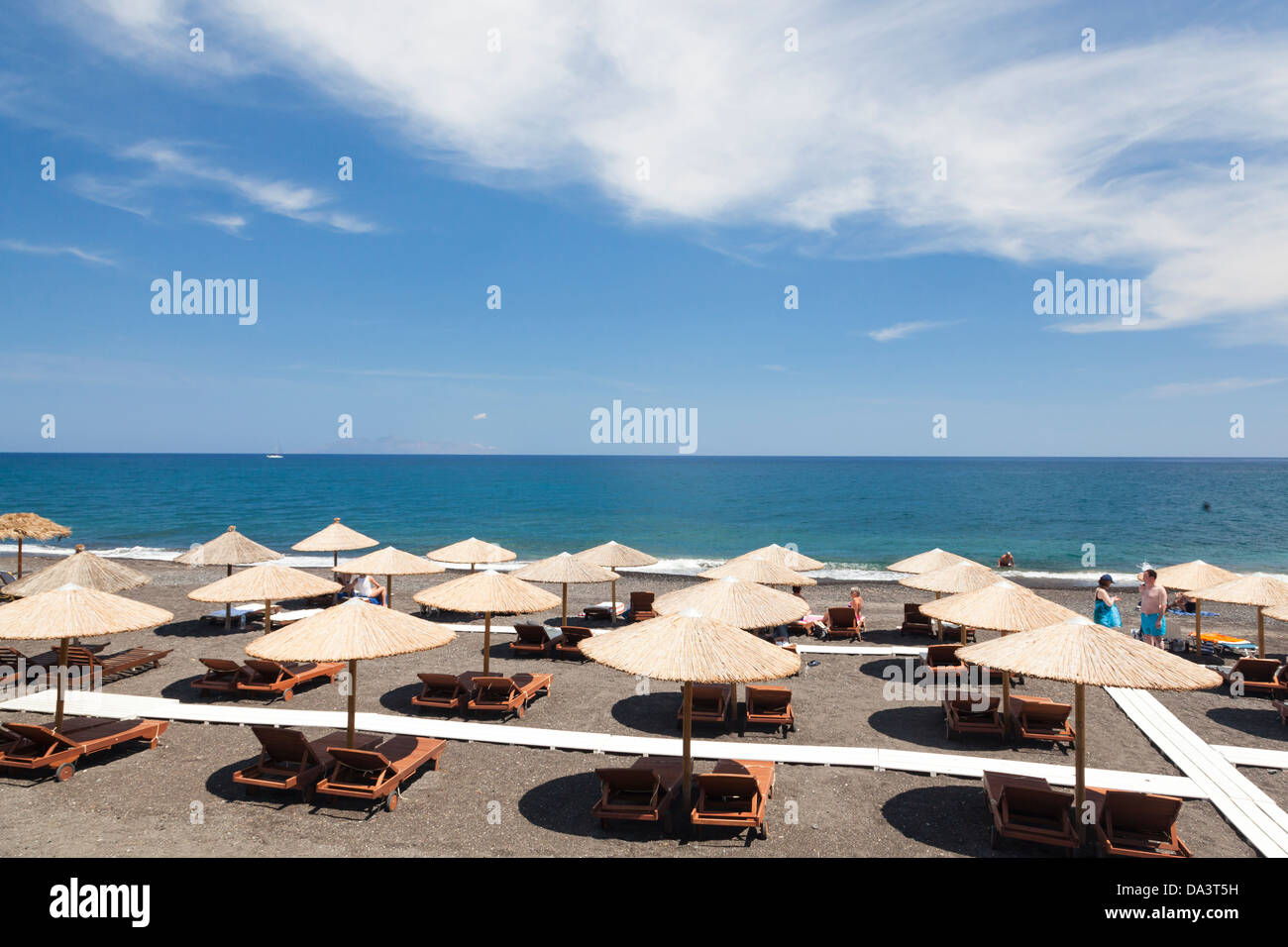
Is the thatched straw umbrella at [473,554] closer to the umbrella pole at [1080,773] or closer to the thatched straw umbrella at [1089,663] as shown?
the thatched straw umbrella at [1089,663]

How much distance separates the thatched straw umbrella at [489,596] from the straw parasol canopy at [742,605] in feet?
7.46

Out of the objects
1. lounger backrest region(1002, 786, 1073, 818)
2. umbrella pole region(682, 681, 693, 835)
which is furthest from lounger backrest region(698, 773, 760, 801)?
lounger backrest region(1002, 786, 1073, 818)

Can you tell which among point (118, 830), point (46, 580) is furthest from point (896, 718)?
point (46, 580)

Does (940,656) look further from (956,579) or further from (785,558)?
(785,558)

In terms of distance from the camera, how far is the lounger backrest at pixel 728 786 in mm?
7215

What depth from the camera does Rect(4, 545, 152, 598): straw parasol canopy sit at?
46.9 feet

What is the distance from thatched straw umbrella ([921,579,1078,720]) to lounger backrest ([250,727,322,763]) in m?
9.30

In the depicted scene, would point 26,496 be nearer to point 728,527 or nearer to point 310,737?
point 728,527

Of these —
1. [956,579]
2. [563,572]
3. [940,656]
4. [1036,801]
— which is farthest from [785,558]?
[1036,801]

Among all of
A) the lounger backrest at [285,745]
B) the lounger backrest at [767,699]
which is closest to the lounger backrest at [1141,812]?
the lounger backrest at [767,699]

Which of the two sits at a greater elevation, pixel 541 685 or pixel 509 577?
pixel 509 577

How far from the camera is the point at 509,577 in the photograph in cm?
1230
